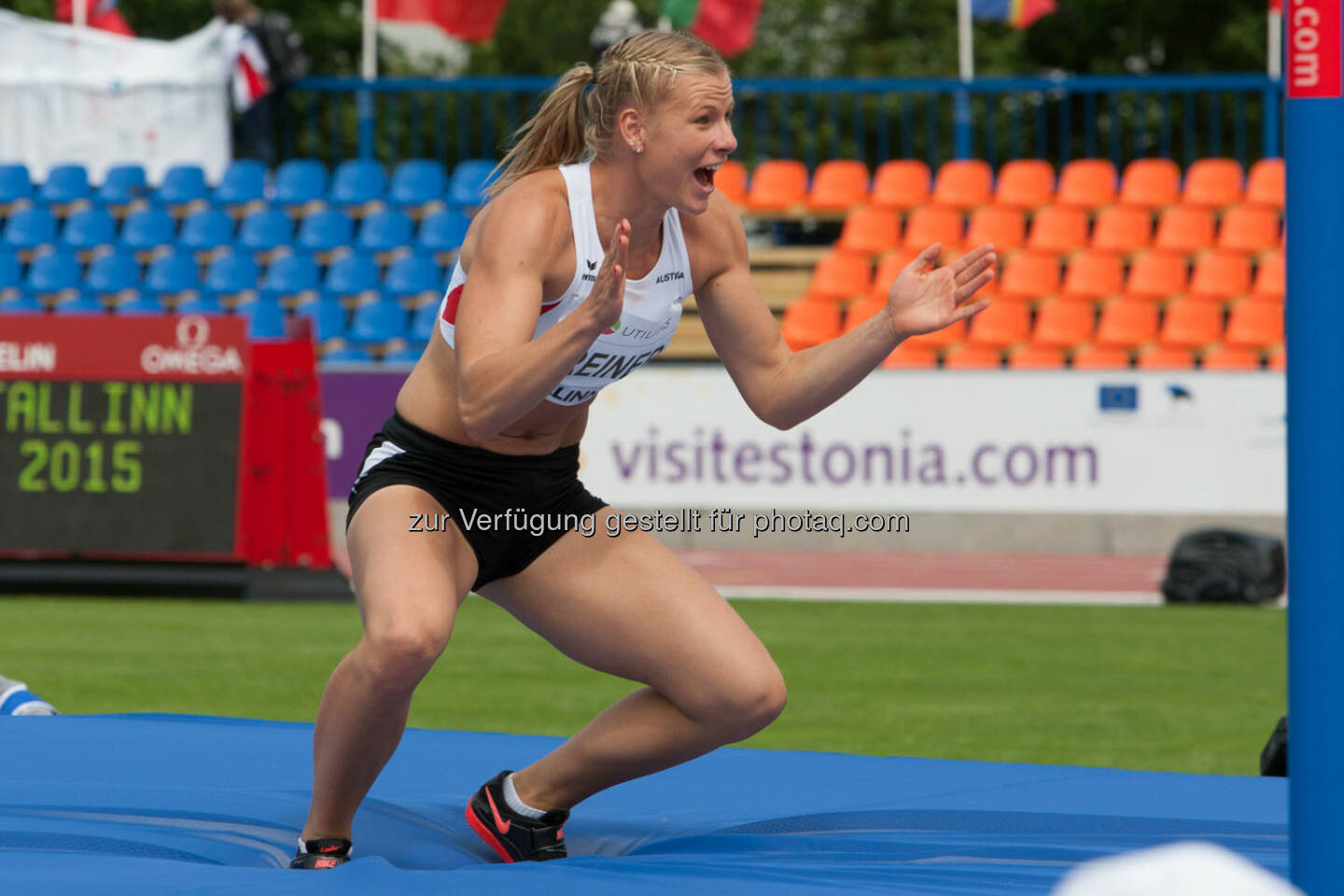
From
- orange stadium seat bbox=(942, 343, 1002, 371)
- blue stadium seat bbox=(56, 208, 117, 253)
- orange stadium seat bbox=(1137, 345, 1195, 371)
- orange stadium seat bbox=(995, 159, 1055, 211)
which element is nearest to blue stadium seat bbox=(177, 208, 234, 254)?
blue stadium seat bbox=(56, 208, 117, 253)

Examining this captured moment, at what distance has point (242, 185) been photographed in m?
15.6

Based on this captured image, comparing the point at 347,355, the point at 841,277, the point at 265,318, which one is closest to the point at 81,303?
the point at 265,318

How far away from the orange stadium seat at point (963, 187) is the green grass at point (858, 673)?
590 cm

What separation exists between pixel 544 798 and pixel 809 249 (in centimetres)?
1203

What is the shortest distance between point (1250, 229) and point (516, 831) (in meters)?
11.8

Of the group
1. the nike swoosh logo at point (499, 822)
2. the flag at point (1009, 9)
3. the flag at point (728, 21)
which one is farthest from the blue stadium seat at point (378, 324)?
the nike swoosh logo at point (499, 822)

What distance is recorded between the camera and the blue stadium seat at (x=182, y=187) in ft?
51.5

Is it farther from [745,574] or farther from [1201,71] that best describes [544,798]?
[1201,71]

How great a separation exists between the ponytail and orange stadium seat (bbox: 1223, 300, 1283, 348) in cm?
1032

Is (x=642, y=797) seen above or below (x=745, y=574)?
above

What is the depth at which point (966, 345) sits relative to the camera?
13.7 metres

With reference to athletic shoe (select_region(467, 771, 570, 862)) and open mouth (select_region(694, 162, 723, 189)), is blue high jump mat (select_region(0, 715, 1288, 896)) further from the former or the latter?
open mouth (select_region(694, 162, 723, 189))

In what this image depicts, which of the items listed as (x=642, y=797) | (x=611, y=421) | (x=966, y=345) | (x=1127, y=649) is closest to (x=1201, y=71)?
(x=966, y=345)

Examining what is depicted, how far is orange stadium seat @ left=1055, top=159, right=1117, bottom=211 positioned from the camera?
15000 millimetres
